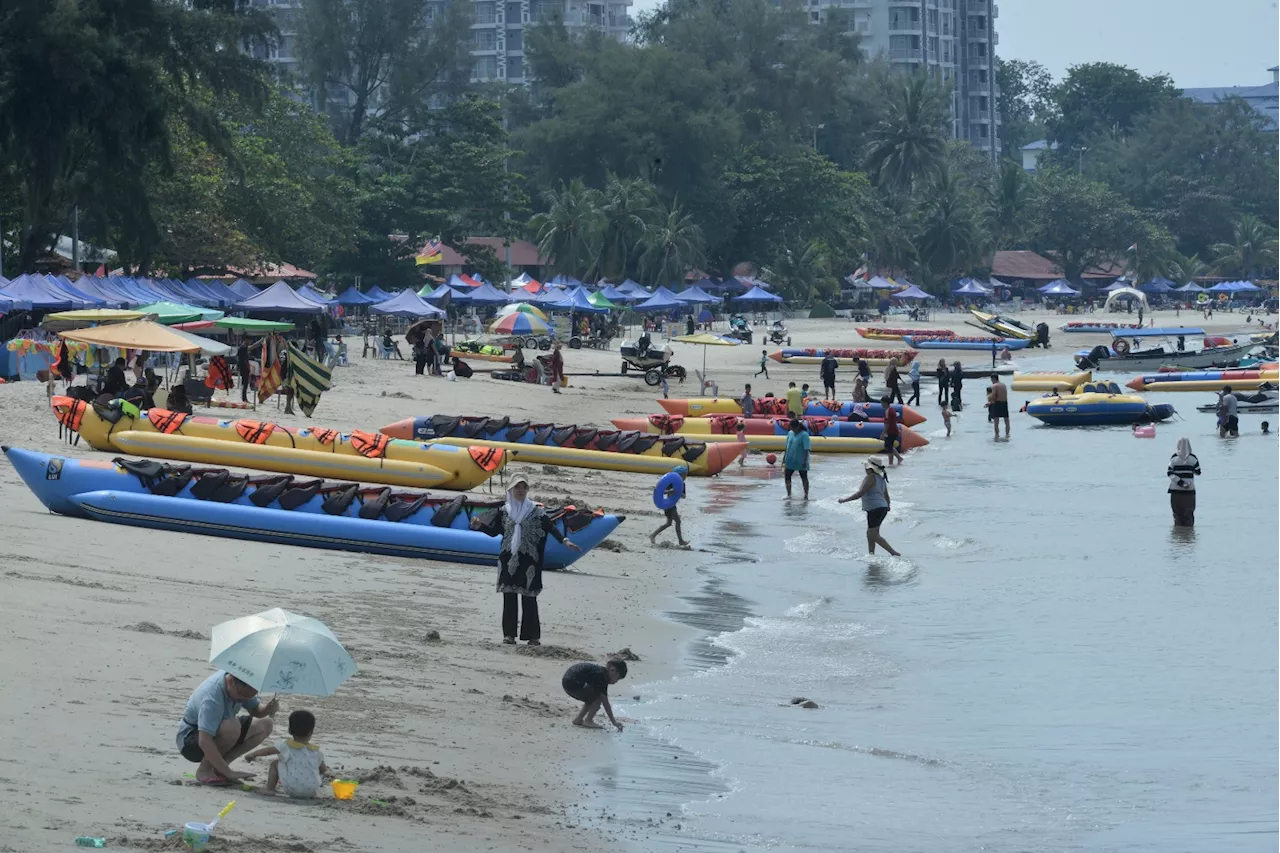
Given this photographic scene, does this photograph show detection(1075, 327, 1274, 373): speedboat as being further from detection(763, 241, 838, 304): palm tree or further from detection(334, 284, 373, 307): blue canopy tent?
detection(763, 241, 838, 304): palm tree

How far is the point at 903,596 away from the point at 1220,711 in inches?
221

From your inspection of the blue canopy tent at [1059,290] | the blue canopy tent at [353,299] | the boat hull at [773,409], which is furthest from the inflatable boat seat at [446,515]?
the blue canopy tent at [1059,290]

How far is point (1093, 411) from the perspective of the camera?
4103 centimetres

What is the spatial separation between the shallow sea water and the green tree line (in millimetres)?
19139

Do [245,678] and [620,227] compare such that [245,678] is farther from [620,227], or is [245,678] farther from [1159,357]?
[620,227]

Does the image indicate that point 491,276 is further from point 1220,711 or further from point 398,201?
point 1220,711

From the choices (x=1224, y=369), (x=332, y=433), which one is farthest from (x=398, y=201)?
(x=332, y=433)

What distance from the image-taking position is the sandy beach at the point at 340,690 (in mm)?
8359

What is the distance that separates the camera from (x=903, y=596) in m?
18.8

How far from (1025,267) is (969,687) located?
107563mm

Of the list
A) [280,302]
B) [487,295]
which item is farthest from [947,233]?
[280,302]

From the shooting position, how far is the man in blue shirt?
28.6 feet

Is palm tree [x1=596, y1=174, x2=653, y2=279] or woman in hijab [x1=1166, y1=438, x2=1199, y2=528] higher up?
palm tree [x1=596, y1=174, x2=653, y2=279]

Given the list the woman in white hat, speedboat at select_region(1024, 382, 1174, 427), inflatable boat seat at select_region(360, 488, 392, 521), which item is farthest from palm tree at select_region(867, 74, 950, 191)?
inflatable boat seat at select_region(360, 488, 392, 521)
